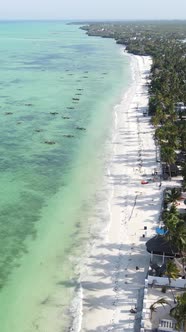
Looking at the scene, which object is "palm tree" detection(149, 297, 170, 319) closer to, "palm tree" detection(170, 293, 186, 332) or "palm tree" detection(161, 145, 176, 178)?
"palm tree" detection(170, 293, 186, 332)

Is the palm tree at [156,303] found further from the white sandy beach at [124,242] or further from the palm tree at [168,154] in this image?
the palm tree at [168,154]

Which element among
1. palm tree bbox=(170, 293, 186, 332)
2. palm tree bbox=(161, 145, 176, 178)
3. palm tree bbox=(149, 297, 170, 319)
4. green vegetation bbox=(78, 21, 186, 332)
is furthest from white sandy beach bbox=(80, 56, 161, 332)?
palm tree bbox=(170, 293, 186, 332)

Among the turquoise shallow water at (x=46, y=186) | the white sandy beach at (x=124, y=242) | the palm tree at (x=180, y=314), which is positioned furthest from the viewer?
the turquoise shallow water at (x=46, y=186)

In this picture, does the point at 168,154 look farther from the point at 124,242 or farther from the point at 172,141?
the point at 124,242

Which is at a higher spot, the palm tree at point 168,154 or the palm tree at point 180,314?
the palm tree at point 168,154

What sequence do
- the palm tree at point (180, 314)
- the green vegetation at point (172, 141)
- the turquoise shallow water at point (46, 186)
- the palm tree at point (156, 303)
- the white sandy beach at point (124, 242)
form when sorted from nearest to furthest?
the palm tree at point (180, 314)
the palm tree at point (156, 303)
the green vegetation at point (172, 141)
the white sandy beach at point (124, 242)
the turquoise shallow water at point (46, 186)

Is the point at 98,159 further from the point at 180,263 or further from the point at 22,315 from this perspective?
the point at 22,315

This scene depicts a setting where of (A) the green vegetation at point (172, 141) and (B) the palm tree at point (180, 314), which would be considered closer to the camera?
(B) the palm tree at point (180, 314)

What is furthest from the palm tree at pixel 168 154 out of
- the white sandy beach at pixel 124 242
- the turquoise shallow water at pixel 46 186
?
the turquoise shallow water at pixel 46 186
